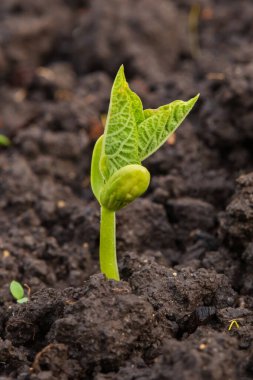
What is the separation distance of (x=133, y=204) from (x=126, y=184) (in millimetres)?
806

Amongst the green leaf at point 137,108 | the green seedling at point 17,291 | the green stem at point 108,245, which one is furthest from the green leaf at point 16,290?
the green leaf at point 137,108

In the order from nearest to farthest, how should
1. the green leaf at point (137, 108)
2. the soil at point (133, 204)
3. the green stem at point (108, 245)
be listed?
the soil at point (133, 204), the green leaf at point (137, 108), the green stem at point (108, 245)

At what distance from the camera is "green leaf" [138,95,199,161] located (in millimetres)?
1904

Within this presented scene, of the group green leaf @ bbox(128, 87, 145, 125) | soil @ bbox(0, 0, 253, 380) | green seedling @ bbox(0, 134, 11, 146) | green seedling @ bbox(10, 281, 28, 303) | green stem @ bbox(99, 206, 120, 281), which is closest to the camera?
soil @ bbox(0, 0, 253, 380)

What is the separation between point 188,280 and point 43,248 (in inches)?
28.8

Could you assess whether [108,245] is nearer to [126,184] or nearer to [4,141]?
[126,184]

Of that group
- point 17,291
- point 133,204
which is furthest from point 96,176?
point 133,204

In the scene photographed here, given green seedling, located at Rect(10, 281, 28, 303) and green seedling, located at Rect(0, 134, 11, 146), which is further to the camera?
green seedling, located at Rect(0, 134, 11, 146)

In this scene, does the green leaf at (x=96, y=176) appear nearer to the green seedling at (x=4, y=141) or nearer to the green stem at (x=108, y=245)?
the green stem at (x=108, y=245)

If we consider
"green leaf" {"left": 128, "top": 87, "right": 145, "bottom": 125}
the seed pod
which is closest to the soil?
the seed pod

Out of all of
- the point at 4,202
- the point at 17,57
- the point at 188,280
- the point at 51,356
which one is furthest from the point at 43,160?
the point at 51,356

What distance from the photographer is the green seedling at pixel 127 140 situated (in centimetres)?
185

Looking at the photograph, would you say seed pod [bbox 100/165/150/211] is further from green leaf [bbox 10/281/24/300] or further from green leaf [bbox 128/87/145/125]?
green leaf [bbox 10/281/24/300]

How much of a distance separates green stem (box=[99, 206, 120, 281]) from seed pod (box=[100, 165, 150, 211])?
0.11 meters
